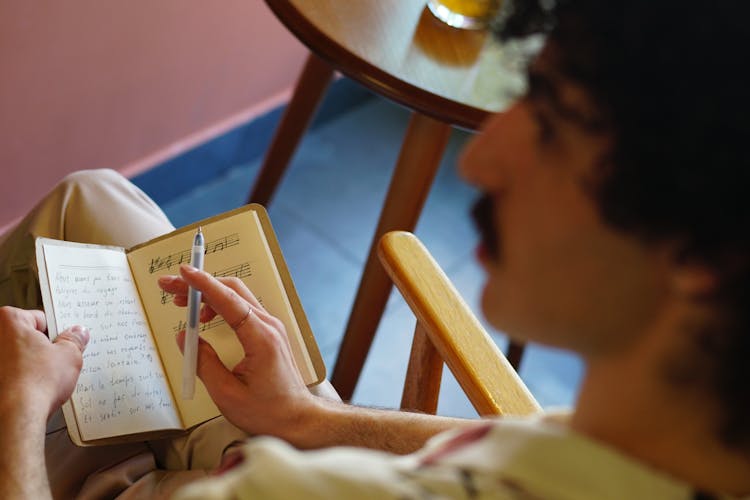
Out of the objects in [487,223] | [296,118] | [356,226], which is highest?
[487,223]

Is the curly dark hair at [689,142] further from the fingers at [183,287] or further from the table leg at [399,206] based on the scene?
the table leg at [399,206]

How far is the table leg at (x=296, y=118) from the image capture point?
4.75 ft

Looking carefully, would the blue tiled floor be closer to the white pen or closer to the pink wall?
the pink wall

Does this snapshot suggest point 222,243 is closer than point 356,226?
Yes

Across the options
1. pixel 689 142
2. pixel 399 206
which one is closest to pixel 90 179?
pixel 399 206

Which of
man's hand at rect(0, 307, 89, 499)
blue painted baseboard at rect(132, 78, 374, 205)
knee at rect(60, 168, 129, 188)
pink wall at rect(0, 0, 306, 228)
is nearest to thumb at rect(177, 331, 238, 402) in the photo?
man's hand at rect(0, 307, 89, 499)

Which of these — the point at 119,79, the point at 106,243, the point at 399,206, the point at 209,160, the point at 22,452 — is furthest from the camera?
the point at 209,160

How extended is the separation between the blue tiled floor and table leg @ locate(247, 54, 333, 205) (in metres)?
0.21

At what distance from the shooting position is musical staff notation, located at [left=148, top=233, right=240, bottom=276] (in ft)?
2.71

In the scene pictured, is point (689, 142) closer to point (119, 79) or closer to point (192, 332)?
point (192, 332)

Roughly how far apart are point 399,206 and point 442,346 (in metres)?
0.38

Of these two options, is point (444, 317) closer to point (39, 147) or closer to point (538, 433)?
point (538, 433)

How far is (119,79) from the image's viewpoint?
146 centimetres

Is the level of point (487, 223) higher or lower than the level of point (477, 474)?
higher
